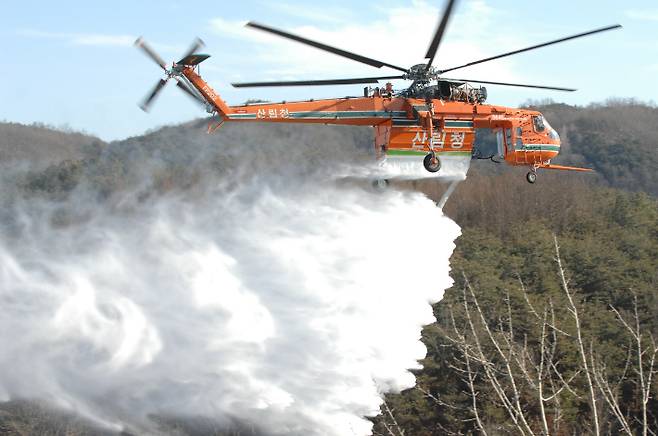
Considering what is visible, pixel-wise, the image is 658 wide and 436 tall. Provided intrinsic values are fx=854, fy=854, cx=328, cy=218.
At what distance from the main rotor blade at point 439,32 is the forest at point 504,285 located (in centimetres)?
422

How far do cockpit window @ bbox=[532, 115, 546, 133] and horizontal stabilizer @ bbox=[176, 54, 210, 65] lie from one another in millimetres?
7852

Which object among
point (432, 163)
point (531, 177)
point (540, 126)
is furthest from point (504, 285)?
point (432, 163)

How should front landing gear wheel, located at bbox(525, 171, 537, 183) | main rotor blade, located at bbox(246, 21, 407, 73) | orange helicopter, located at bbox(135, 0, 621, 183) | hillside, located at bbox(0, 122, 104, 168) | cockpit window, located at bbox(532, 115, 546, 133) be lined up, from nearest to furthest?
main rotor blade, located at bbox(246, 21, 407, 73), orange helicopter, located at bbox(135, 0, 621, 183), front landing gear wheel, located at bbox(525, 171, 537, 183), cockpit window, located at bbox(532, 115, 546, 133), hillside, located at bbox(0, 122, 104, 168)

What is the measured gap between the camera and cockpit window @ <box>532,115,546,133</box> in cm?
2003

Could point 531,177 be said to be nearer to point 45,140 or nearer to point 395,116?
point 395,116

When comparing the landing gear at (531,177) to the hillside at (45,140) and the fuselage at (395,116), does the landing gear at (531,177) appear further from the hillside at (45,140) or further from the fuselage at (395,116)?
the hillside at (45,140)

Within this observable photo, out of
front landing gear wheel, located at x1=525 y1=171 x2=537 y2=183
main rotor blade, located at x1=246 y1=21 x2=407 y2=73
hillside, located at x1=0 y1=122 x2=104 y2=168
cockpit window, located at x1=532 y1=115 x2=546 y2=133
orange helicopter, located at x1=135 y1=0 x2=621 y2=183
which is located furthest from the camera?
hillside, located at x1=0 y1=122 x2=104 y2=168

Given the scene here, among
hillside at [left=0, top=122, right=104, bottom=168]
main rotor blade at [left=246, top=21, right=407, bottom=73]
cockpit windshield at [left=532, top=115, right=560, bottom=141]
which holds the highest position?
hillside at [left=0, top=122, right=104, bottom=168]

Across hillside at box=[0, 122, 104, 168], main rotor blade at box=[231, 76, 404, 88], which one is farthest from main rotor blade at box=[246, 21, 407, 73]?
hillside at box=[0, 122, 104, 168]

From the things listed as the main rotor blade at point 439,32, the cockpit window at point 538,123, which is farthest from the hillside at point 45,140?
the main rotor blade at point 439,32

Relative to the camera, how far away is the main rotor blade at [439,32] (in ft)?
48.4

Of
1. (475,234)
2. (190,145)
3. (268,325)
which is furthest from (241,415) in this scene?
(475,234)

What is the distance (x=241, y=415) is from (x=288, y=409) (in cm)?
157

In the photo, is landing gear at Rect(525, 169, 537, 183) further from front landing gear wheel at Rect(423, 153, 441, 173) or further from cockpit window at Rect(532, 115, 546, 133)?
front landing gear wheel at Rect(423, 153, 441, 173)
